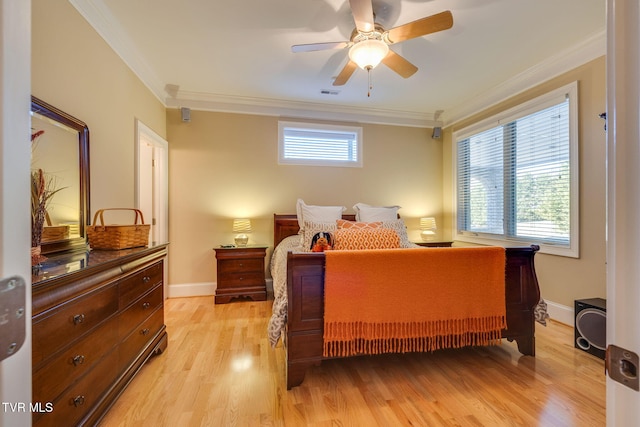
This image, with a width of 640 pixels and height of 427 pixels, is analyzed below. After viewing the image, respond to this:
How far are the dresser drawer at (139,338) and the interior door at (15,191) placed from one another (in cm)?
153

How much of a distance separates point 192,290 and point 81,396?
2488mm

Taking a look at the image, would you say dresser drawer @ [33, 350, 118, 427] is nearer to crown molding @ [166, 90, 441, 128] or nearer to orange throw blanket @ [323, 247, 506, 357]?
orange throw blanket @ [323, 247, 506, 357]

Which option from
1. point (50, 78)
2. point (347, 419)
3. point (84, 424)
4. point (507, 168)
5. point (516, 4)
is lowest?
point (347, 419)

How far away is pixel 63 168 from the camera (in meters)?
1.76

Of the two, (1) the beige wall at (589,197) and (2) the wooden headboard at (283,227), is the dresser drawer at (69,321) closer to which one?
(2) the wooden headboard at (283,227)

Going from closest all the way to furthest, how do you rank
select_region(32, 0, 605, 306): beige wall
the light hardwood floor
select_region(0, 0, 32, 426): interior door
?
select_region(0, 0, 32, 426): interior door
the light hardwood floor
select_region(32, 0, 605, 306): beige wall

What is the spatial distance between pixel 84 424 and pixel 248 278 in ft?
7.38

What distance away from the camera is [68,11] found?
1817 mm

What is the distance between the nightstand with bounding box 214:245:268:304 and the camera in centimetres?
345

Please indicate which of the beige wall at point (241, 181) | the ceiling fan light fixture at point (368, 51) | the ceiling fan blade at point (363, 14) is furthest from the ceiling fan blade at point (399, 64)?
the beige wall at point (241, 181)

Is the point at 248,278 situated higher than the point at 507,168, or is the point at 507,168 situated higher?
the point at 507,168

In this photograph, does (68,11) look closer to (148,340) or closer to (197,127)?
(197,127)

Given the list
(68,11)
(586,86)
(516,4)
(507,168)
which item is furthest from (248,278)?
(586,86)

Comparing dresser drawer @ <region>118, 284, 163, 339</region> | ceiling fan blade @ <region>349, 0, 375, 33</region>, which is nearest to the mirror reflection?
dresser drawer @ <region>118, 284, 163, 339</region>
